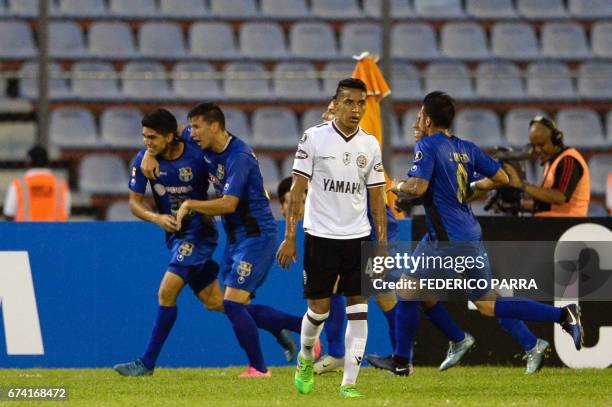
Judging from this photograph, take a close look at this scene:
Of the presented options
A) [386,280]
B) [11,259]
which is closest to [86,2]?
[11,259]

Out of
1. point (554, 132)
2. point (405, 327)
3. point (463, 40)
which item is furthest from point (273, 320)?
point (463, 40)

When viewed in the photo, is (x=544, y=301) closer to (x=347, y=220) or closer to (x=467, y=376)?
(x=467, y=376)

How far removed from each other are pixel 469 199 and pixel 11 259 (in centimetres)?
361

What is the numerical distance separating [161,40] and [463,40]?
4033 millimetres

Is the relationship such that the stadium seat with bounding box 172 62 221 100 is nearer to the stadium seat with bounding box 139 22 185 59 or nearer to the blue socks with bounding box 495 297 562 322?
the stadium seat with bounding box 139 22 185 59

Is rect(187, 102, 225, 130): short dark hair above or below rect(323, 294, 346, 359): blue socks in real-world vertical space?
above

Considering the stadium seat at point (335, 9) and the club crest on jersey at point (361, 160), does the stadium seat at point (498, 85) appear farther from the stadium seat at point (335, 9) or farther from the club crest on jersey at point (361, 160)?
the club crest on jersey at point (361, 160)

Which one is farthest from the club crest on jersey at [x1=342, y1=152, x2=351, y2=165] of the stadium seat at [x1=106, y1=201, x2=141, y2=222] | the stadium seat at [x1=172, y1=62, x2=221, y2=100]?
the stadium seat at [x1=172, y1=62, x2=221, y2=100]

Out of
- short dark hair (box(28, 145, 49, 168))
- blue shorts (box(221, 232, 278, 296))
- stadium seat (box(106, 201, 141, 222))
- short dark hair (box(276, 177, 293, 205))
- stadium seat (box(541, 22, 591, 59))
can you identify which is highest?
stadium seat (box(541, 22, 591, 59))

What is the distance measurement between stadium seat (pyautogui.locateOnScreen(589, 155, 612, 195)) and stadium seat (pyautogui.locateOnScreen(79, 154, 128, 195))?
5.62 m

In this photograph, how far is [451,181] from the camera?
8.74m

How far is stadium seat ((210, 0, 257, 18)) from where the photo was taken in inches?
696

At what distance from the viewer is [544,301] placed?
1014 centimetres

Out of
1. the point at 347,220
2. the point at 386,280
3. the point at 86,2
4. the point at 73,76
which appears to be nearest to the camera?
the point at 347,220
